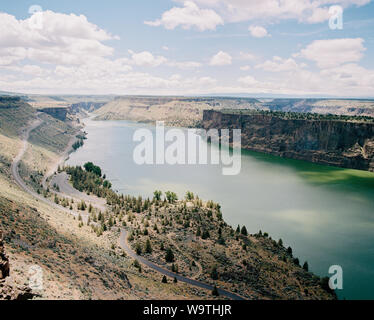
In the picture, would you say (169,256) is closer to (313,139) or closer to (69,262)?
(69,262)

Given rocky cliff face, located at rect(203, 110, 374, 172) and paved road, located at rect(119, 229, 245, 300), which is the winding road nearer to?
paved road, located at rect(119, 229, 245, 300)

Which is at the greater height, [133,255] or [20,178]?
[20,178]

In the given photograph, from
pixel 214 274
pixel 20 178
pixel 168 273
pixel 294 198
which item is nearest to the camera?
pixel 214 274

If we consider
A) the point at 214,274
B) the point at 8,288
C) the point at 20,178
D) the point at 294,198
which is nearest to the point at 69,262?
the point at 8,288

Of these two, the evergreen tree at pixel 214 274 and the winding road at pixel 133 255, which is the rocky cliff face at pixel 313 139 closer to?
the evergreen tree at pixel 214 274

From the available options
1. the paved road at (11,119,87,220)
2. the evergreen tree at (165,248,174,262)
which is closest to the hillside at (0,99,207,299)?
the evergreen tree at (165,248,174,262)

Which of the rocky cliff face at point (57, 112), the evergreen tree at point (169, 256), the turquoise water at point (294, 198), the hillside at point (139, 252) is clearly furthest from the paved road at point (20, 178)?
the rocky cliff face at point (57, 112)
